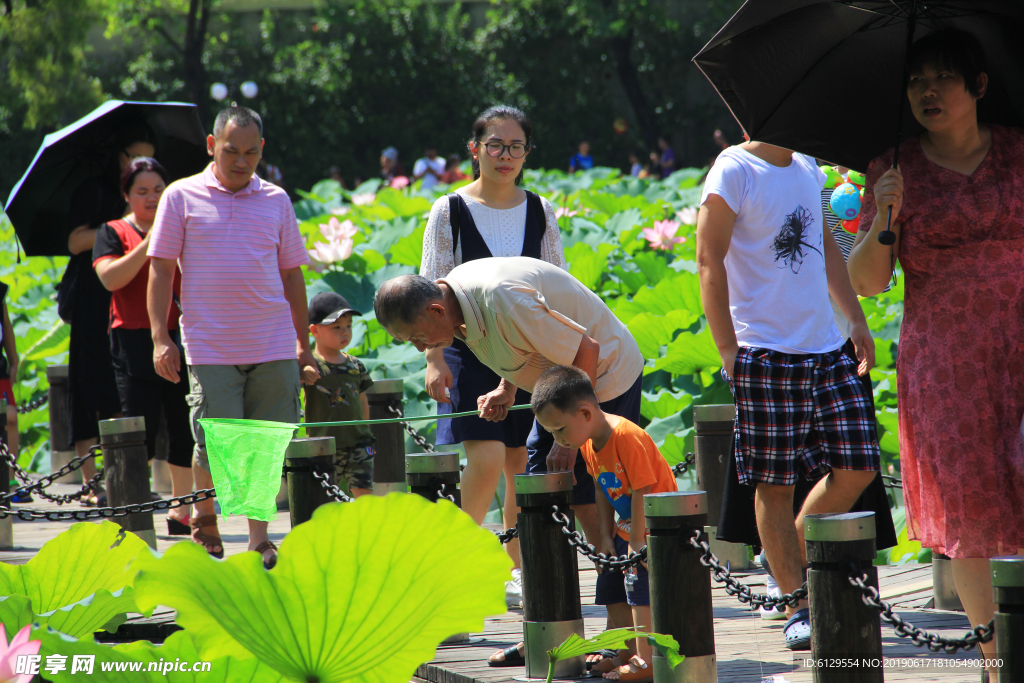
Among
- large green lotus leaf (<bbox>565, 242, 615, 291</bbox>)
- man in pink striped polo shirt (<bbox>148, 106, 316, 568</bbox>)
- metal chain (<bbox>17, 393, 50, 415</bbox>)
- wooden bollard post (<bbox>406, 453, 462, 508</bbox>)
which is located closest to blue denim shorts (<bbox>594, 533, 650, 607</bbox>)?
wooden bollard post (<bbox>406, 453, 462, 508</bbox>)

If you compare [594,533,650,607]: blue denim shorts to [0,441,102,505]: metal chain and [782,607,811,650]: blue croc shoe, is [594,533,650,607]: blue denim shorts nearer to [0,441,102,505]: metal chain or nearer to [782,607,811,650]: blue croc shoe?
[782,607,811,650]: blue croc shoe

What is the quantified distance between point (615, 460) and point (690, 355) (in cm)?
288

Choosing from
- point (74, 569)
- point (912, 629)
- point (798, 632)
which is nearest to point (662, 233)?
point (798, 632)

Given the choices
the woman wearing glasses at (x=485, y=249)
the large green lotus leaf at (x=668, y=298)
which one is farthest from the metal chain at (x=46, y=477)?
the large green lotus leaf at (x=668, y=298)

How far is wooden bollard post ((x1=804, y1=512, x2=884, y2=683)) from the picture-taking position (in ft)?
7.21

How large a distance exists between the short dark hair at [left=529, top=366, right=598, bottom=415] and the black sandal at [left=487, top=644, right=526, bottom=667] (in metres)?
0.83

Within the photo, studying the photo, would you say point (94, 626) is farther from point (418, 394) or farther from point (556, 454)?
point (418, 394)

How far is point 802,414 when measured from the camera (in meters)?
3.26

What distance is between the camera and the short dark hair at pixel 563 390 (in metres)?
2.93

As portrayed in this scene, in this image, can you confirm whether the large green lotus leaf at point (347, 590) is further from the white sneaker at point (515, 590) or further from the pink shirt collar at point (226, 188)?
the pink shirt collar at point (226, 188)

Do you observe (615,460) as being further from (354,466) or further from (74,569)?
(354,466)

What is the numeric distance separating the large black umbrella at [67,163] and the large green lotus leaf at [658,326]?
276 cm

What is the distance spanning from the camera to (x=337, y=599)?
75 cm

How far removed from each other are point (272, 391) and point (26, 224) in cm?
217
